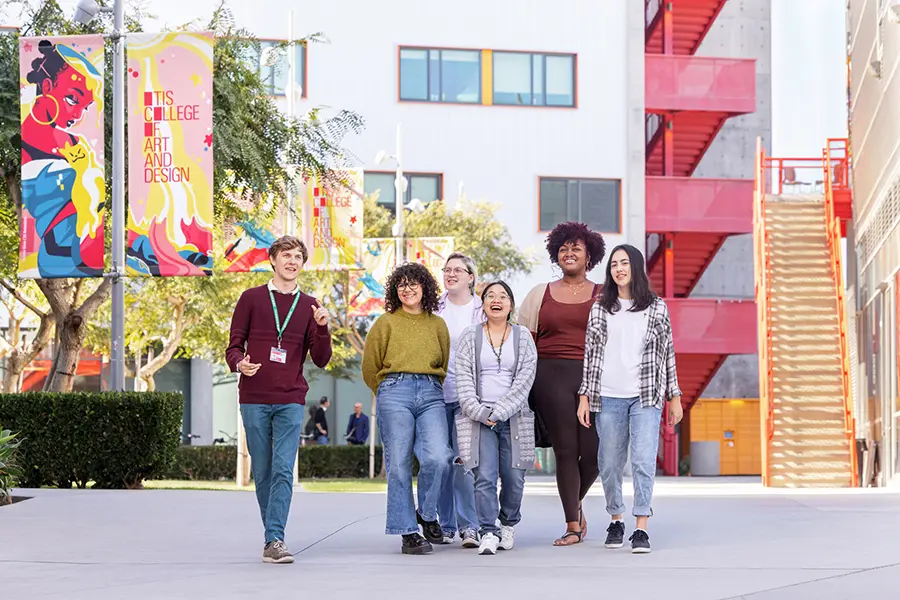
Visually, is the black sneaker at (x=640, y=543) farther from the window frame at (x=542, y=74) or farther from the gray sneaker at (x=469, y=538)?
the window frame at (x=542, y=74)

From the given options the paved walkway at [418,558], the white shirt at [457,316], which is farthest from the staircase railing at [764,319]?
the white shirt at [457,316]

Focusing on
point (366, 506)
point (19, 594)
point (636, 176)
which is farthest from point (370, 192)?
point (19, 594)

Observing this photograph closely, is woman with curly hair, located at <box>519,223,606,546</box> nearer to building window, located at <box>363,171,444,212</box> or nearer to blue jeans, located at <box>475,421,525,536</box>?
blue jeans, located at <box>475,421,525,536</box>

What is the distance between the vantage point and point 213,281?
109 feet

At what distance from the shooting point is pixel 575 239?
11.2m

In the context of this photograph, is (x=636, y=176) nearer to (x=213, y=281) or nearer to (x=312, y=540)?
(x=213, y=281)

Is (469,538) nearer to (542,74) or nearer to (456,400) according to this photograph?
(456,400)

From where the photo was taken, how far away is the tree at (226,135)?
21219 mm

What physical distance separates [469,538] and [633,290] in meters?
1.99

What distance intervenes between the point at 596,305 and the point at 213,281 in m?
23.0

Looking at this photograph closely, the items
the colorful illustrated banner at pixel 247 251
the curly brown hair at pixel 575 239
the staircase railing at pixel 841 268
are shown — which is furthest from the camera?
the staircase railing at pixel 841 268

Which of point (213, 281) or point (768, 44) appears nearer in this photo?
point (213, 281)

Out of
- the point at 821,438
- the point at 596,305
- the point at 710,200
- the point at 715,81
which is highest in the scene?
the point at 715,81

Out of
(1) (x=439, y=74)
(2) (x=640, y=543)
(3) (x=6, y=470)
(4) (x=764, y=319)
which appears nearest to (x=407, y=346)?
(2) (x=640, y=543)
